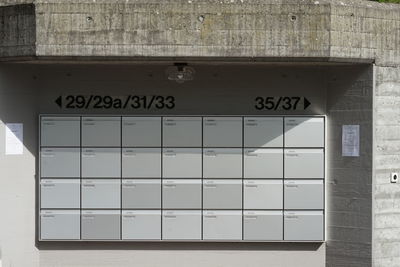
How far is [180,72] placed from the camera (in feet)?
35.9

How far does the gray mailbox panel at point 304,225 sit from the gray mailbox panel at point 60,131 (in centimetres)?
298

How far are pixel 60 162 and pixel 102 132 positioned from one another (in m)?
0.69

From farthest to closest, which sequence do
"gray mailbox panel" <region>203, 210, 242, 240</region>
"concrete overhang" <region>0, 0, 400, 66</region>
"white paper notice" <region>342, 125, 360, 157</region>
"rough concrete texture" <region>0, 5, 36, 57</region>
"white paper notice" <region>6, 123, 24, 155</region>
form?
"gray mailbox panel" <region>203, 210, 242, 240</region> < "white paper notice" <region>6, 123, 24, 155</region> < "white paper notice" <region>342, 125, 360, 157</region> < "rough concrete texture" <region>0, 5, 36, 57</region> < "concrete overhang" <region>0, 0, 400, 66</region>

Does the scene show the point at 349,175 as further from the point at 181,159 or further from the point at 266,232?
the point at 181,159

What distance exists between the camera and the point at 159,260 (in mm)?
11367

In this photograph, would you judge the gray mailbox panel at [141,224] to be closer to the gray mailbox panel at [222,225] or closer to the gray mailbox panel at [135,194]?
the gray mailbox panel at [135,194]

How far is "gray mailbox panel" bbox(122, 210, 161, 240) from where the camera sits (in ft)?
36.8

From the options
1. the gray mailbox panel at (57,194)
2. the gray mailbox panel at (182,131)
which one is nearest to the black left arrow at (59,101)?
the gray mailbox panel at (57,194)

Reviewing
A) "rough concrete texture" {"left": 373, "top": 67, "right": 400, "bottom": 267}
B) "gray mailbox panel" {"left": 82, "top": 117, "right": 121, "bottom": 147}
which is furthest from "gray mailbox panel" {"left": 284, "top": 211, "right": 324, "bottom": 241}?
"gray mailbox panel" {"left": 82, "top": 117, "right": 121, "bottom": 147}

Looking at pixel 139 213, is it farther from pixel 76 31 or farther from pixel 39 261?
pixel 76 31

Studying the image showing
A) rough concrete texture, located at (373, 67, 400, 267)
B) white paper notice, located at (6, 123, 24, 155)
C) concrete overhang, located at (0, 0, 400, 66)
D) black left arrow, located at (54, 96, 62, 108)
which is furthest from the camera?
A: black left arrow, located at (54, 96, 62, 108)

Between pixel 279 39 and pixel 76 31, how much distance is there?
96.1 inches

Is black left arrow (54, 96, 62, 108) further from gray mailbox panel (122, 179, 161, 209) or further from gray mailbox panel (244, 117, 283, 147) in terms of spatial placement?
gray mailbox panel (244, 117, 283, 147)

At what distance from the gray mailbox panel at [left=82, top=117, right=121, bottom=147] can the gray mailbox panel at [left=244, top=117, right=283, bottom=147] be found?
1713mm
